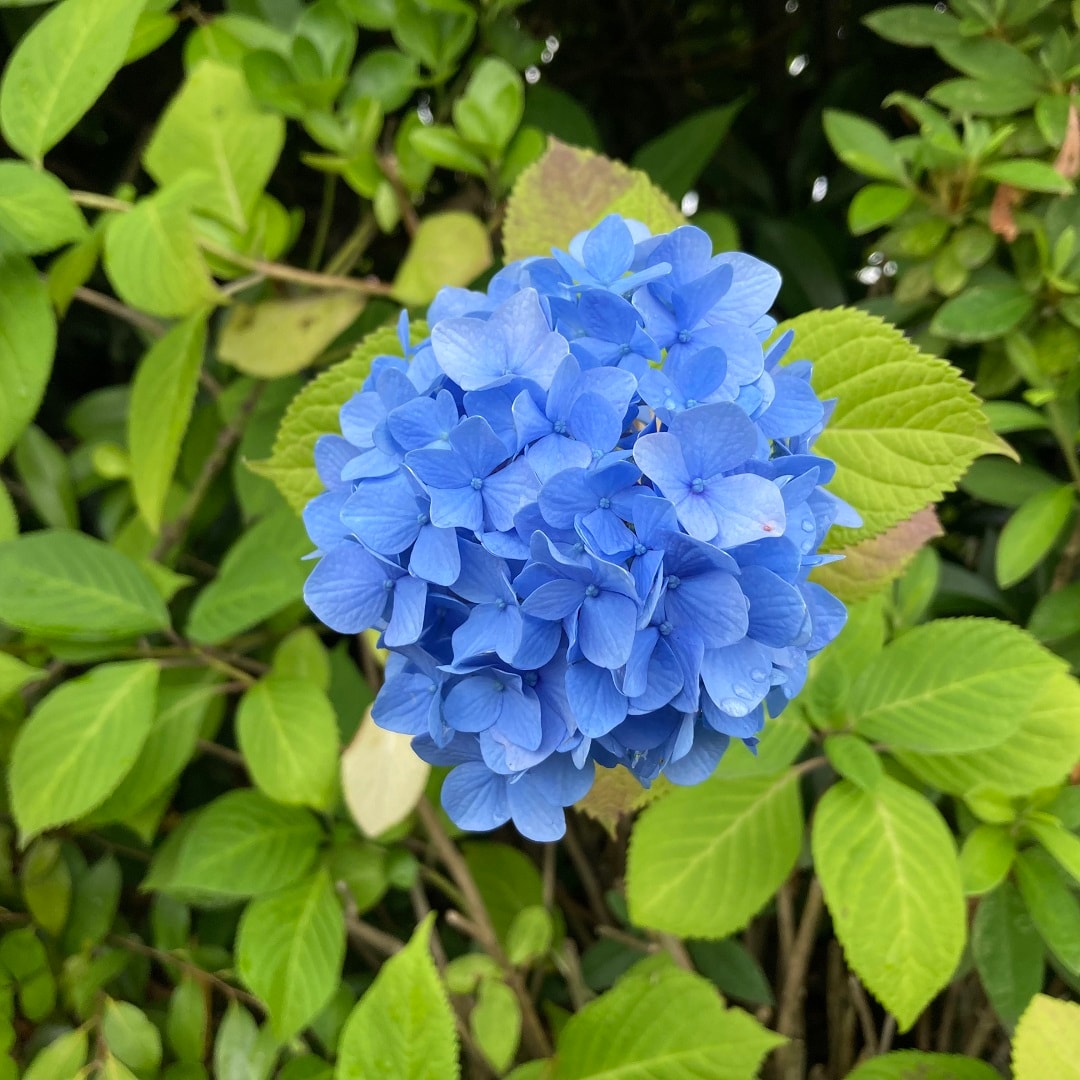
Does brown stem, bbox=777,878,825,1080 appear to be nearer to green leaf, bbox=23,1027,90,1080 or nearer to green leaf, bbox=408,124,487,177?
green leaf, bbox=23,1027,90,1080

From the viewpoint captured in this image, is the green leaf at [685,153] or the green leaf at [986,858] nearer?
the green leaf at [986,858]

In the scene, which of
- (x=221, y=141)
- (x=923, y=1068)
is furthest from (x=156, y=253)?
(x=923, y=1068)

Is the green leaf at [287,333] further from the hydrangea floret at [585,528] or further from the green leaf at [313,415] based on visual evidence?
the hydrangea floret at [585,528]

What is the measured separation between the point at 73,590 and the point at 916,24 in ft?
3.28

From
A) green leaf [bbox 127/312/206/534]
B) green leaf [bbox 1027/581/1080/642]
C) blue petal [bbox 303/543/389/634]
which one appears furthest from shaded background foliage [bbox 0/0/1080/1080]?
blue petal [bbox 303/543/389/634]

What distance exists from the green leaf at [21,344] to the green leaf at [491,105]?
421mm

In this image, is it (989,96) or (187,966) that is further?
(187,966)

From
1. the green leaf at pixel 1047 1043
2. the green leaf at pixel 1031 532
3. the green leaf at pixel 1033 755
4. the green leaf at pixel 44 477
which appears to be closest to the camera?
the green leaf at pixel 1047 1043

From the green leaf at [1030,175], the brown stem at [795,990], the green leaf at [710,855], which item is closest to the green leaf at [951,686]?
the green leaf at [710,855]

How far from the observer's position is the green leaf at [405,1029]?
2.03 ft

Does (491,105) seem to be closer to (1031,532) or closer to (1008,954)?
(1031,532)

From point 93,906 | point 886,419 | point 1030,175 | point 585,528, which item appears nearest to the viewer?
point 585,528

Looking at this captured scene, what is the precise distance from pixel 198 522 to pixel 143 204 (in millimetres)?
412

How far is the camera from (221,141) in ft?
2.93
